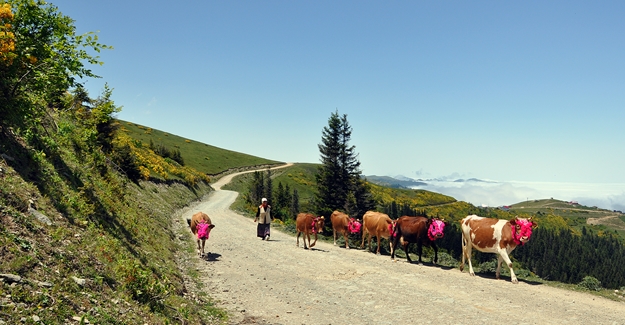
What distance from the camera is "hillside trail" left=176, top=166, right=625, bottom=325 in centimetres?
998

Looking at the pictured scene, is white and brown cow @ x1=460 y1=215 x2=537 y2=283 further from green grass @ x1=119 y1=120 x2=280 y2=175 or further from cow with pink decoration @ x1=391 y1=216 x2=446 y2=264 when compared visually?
green grass @ x1=119 y1=120 x2=280 y2=175

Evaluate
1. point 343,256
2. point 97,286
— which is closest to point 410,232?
point 343,256

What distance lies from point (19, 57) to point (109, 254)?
5.80 m

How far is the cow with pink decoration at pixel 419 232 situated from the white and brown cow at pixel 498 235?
1564 mm

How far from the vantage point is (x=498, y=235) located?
49.3 ft

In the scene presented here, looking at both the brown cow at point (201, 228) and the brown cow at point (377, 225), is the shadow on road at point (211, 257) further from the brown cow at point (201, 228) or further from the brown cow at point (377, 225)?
the brown cow at point (377, 225)

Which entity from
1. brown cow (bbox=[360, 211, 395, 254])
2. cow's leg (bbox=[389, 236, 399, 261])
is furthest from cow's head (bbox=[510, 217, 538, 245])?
brown cow (bbox=[360, 211, 395, 254])

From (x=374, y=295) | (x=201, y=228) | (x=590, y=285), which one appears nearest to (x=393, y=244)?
(x=374, y=295)

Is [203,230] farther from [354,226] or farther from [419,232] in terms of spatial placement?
[419,232]

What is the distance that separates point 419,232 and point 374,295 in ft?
24.1

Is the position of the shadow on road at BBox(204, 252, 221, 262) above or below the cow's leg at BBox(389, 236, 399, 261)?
below

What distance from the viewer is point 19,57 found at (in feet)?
30.9

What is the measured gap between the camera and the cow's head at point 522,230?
1445 centimetres

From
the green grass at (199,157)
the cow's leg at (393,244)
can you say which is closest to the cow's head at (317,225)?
the cow's leg at (393,244)
